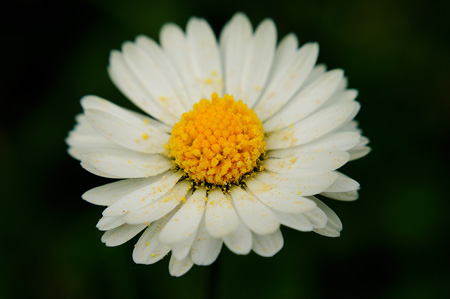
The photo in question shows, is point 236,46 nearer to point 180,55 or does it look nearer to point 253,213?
point 180,55

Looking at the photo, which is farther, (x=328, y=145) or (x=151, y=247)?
(x=328, y=145)

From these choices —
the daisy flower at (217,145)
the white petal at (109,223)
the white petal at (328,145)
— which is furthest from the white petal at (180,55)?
the white petal at (109,223)

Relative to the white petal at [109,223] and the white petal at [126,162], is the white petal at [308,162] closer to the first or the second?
the white petal at [126,162]

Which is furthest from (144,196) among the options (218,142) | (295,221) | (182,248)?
(295,221)

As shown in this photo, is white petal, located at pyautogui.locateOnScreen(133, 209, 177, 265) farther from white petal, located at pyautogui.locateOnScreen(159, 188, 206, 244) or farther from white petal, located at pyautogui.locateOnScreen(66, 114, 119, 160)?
white petal, located at pyautogui.locateOnScreen(66, 114, 119, 160)

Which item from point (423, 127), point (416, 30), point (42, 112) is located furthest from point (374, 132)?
point (42, 112)

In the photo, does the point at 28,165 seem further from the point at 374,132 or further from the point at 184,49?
the point at 374,132

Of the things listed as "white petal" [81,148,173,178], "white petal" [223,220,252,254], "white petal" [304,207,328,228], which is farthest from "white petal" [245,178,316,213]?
"white petal" [81,148,173,178]

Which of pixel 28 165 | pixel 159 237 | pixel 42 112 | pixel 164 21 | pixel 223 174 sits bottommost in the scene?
pixel 159 237
